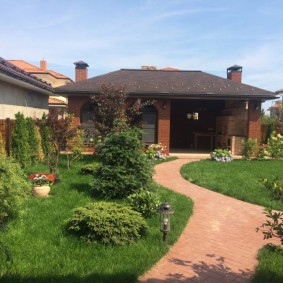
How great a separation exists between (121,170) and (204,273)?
388 centimetres

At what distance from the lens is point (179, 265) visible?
463cm

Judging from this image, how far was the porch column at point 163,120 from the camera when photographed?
16.8 m

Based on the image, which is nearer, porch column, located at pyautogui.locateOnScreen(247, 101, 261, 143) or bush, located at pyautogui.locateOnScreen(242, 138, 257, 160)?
bush, located at pyautogui.locateOnScreen(242, 138, 257, 160)

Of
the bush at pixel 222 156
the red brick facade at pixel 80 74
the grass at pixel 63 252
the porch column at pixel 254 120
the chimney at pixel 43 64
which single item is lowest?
the grass at pixel 63 252

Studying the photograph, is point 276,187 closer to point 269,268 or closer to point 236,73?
point 269,268

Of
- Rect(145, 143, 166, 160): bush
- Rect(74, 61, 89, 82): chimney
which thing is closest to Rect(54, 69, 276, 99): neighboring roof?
Rect(145, 143, 166, 160): bush

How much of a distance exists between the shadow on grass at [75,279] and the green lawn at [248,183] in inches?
69.1

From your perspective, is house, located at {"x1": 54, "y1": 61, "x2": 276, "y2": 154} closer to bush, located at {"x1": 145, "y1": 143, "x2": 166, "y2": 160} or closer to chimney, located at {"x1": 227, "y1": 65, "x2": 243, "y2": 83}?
bush, located at {"x1": 145, "y1": 143, "x2": 166, "y2": 160}

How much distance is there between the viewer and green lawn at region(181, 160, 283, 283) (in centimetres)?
459

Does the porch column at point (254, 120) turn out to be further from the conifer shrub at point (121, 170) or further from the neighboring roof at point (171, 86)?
the conifer shrub at point (121, 170)

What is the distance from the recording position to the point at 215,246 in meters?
5.42

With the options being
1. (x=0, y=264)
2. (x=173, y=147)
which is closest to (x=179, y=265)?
(x=0, y=264)

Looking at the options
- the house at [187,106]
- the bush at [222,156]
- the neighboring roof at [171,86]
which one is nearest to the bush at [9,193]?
the house at [187,106]

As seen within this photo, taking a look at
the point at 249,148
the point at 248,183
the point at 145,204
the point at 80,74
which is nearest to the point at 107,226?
the point at 145,204
